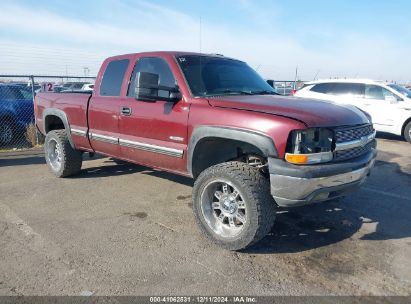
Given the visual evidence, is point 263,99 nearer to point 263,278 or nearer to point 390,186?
point 263,278

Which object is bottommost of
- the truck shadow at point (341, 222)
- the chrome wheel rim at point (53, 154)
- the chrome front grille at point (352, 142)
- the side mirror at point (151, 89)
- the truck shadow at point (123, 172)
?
the truck shadow at point (123, 172)

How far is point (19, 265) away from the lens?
329 cm

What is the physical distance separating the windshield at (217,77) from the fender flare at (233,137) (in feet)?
1.76

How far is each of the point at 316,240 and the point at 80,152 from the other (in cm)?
403

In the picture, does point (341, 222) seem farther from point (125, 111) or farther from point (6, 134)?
point (6, 134)

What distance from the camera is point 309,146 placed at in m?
3.25

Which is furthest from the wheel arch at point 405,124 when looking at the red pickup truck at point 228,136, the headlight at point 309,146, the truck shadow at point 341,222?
the headlight at point 309,146

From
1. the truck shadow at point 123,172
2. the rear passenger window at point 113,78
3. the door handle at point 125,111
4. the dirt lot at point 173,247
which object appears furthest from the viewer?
the truck shadow at point 123,172

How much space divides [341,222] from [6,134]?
8589 millimetres

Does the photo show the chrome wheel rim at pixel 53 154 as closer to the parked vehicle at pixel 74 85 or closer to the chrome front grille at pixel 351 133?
the chrome front grille at pixel 351 133

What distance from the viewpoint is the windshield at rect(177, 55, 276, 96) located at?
4.21 metres

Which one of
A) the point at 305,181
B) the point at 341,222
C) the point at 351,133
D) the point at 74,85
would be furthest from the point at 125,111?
the point at 74,85

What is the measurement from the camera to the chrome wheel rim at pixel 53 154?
6307mm

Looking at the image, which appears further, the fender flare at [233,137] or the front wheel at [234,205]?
the front wheel at [234,205]
